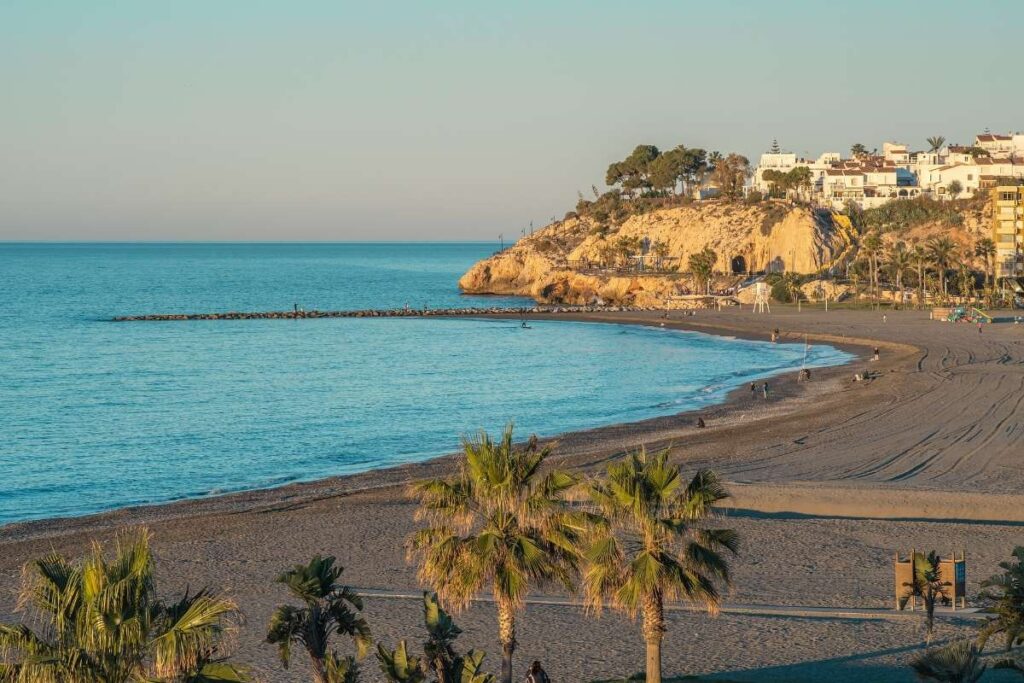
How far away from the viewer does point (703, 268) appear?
12331cm

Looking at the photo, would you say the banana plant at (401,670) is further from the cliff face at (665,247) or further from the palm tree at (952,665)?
the cliff face at (665,247)

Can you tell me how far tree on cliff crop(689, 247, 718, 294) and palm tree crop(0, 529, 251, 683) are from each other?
115223 mm

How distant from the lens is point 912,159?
591 ft

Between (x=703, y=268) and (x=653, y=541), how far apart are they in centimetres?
10956

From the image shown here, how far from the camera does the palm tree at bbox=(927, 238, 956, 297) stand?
103375mm

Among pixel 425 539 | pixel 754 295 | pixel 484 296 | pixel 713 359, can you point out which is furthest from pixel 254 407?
pixel 484 296

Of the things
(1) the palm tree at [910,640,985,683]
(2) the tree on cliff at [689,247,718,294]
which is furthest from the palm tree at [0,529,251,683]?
(2) the tree on cliff at [689,247,718,294]

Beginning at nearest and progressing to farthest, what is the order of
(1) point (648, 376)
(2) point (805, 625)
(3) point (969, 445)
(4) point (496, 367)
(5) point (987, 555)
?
(2) point (805, 625) < (5) point (987, 555) < (3) point (969, 445) < (1) point (648, 376) < (4) point (496, 367)

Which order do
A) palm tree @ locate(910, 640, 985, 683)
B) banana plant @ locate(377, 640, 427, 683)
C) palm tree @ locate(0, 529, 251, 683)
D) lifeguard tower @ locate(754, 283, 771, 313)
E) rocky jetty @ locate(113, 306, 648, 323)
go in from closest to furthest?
1. palm tree @ locate(0, 529, 251, 683)
2. banana plant @ locate(377, 640, 427, 683)
3. palm tree @ locate(910, 640, 985, 683)
4. lifeguard tower @ locate(754, 283, 771, 313)
5. rocky jetty @ locate(113, 306, 648, 323)

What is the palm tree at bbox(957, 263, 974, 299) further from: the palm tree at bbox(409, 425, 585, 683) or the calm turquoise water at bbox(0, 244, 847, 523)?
the palm tree at bbox(409, 425, 585, 683)

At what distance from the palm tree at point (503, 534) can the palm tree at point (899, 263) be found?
97700mm

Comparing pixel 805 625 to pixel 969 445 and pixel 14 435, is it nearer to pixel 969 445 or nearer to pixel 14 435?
pixel 969 445

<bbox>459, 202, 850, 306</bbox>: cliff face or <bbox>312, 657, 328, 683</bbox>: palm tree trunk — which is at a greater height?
<bbox>459, 202, 850, 306</bbox>: cliff face

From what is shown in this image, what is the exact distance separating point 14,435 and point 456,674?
41672 mm
